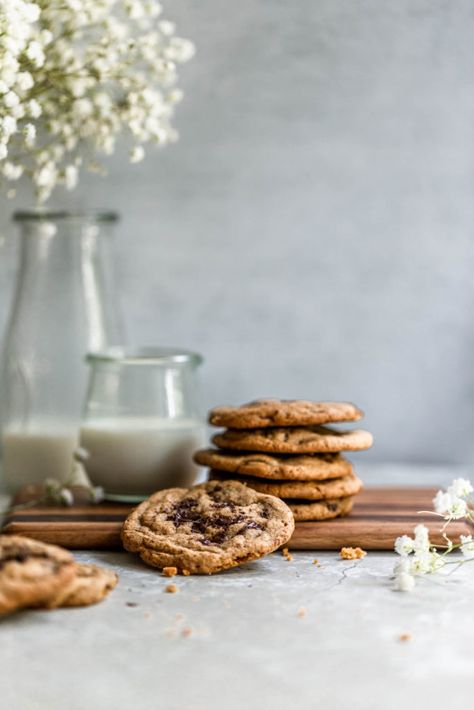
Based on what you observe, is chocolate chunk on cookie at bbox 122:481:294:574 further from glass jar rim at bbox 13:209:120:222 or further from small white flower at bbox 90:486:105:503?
glass jar rim at bbox 13:209:120:222

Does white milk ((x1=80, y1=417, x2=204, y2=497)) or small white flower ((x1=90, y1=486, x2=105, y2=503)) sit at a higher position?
white milk ((x1=80, y1=417, x2=204, y2=497))

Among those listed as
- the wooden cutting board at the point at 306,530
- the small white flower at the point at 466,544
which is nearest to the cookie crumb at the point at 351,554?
the wooden cutting board at the point at 306,530

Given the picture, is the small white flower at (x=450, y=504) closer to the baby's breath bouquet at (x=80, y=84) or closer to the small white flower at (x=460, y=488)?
the small white flower at (x=460, y=488)

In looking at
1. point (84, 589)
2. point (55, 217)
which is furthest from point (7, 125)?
point (84, 589)

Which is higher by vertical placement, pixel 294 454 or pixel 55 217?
pixel 55 217

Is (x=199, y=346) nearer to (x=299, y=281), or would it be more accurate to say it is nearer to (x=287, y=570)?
(x=299, y=281)

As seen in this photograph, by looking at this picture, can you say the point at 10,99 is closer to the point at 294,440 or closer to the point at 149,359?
the point at 149,359

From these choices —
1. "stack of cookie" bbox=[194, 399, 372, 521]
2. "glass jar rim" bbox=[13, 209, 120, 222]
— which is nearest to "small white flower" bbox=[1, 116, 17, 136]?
"glass jar rim" bbox=[13, 209, 120, 222]
